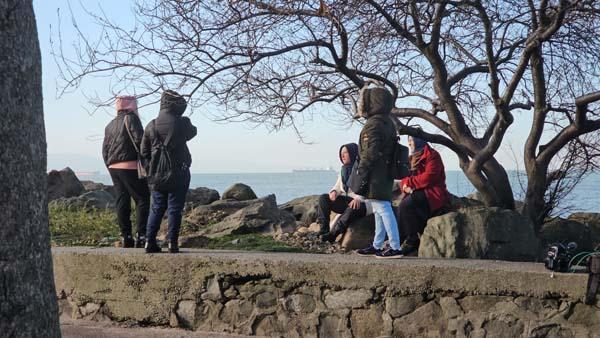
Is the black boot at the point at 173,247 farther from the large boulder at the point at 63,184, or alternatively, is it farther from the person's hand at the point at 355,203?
the large boulder at the point at 63,184

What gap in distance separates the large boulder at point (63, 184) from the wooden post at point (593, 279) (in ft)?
49.3

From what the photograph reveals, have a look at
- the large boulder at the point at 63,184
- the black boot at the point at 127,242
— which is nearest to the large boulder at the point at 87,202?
the large boulder at the point at 63,184

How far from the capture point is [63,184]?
19.5m

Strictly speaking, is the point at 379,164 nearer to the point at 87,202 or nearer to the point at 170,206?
the point at 170,206

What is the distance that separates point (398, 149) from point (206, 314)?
7.62 feet

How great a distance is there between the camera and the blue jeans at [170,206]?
796cm

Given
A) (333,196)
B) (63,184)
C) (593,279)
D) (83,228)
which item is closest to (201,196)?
(83,228)

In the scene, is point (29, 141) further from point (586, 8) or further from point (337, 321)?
point (586, 8)

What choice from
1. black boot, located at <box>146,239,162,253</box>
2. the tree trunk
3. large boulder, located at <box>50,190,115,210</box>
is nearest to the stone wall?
black boot, located at <box>146,239,162,253</box>

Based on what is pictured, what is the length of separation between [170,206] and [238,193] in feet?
23.4

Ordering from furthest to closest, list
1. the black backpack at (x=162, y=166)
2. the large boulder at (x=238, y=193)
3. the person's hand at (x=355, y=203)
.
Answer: the large boulder at (x=238, y=193) → the person's hand at (x=355, y=203) → the black backpack at (x=162, y=166)

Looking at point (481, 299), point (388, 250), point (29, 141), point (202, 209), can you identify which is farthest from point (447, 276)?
point (202, 209)

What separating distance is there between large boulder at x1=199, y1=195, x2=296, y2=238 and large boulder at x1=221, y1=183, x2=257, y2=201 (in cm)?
363

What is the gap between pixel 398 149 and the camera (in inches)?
293
